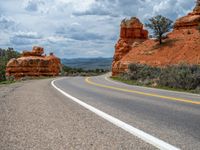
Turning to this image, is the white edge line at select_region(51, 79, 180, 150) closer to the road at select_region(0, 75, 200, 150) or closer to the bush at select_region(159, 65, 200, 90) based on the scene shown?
the road at select_region(0, 75, 200, 150)

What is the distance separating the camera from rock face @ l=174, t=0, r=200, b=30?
172 ft

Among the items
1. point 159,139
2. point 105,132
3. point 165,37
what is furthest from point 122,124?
point 165,37

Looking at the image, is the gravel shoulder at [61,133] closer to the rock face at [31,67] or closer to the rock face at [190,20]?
the rock face at [190,20]

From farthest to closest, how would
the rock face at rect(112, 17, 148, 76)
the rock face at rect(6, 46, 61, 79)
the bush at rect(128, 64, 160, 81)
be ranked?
the rock face at rect(6, 46, 61, 79)
the rock face at rect(112, 17, 148, 76)
the bush at rect(128, 64, 160, 81)

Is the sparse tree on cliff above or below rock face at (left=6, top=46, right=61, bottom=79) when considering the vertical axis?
above

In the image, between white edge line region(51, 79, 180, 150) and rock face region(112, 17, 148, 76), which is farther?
rock face region(112, 17, 148, 76)

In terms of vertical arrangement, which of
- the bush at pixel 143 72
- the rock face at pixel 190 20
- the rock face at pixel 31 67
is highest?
the rock face at pixel 190 20

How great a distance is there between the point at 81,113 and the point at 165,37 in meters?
44.1

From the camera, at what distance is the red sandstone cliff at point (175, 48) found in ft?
145

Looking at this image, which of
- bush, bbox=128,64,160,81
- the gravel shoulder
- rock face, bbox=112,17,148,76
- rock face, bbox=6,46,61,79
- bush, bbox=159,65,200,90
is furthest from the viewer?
rock face, bbox=6,46,61,79

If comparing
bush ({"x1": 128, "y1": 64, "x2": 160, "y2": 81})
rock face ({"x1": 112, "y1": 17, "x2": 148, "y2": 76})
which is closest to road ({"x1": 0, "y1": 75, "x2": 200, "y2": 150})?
bush ({"x1": 128, "y1": 64, "x2": 160, "y2": 81})

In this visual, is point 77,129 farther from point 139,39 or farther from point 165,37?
point 139,39

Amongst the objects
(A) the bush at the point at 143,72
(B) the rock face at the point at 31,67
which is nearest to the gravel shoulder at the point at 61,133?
(A) the bush at the point at 143,72

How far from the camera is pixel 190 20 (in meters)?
53.3
